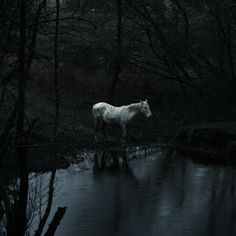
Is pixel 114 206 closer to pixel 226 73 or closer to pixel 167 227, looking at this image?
pixel 167 227

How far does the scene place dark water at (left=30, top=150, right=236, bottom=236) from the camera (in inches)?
505

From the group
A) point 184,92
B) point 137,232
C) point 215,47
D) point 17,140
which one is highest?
point 215,47

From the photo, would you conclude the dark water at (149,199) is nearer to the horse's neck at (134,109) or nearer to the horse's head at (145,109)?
the horse's head at (145,109)

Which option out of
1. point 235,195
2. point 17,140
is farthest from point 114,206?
point 17,140

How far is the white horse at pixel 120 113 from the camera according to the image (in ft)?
75.3

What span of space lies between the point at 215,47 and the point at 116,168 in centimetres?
1071

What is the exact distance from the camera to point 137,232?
12586 millimetres

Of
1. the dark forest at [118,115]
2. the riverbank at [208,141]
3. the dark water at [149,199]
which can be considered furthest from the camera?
the riverbank at [208,141]

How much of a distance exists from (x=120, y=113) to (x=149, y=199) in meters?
8.35

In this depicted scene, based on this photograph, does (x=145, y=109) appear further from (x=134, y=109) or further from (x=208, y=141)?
(x=208, y=141)

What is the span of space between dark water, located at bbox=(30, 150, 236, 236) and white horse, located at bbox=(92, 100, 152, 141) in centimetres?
347

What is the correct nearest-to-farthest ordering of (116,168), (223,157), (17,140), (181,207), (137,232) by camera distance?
(17,140)
(137,232)
(181,207)
(116,168)
(223,157)

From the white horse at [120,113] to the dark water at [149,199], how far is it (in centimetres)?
347

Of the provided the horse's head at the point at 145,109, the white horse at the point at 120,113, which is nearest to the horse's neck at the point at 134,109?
the white horse at the point at 120,113
